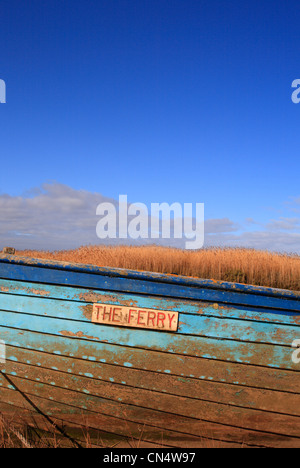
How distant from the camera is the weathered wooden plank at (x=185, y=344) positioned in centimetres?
371

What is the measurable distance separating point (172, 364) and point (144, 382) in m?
0.39

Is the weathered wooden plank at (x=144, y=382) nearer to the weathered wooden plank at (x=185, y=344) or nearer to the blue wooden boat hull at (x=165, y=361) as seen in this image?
the blue wooden boat hull at (x=165, y=361)

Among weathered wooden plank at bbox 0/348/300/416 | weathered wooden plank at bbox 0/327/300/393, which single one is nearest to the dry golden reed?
weathered wooden plank at bbox 0/348/300/416

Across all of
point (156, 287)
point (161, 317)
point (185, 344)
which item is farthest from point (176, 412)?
point (156, 287)

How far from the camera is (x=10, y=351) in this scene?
14.4 feet

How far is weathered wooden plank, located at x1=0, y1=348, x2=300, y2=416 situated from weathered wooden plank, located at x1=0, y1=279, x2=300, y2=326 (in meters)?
0.74

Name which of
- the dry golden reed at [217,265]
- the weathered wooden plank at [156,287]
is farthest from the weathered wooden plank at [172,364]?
the dry golden reed at [217,265]

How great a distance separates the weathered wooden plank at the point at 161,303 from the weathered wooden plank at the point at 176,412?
39.1 inches

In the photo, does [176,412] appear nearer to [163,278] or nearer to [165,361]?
[165,361]

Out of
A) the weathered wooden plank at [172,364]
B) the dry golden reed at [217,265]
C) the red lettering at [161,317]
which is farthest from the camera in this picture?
the dry golden reed at [217,265]

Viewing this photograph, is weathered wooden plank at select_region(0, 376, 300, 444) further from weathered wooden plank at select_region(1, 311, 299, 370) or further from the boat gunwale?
→ the boat gunwale

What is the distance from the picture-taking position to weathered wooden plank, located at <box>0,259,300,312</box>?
12.3 ft

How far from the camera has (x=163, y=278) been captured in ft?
12.6
